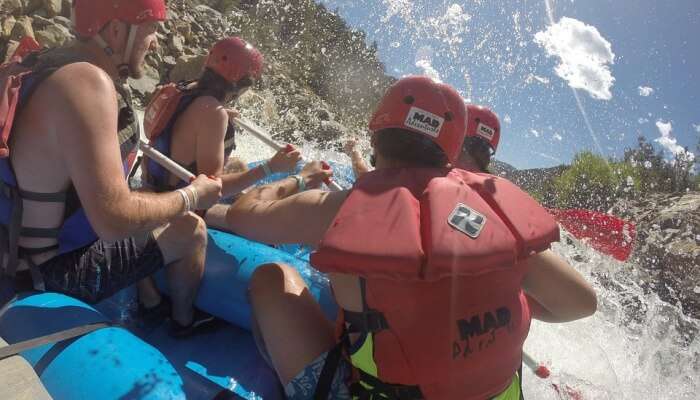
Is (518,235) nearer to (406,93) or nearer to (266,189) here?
(406,93)

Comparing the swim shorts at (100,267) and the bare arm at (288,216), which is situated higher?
the bare arm at (288,216)

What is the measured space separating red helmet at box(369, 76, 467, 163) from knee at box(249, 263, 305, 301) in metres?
0.79

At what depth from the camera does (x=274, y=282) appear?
2.12 m

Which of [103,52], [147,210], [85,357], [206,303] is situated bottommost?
[206,303]

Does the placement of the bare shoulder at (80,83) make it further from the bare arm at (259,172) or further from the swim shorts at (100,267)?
the bare arm at (259,172)

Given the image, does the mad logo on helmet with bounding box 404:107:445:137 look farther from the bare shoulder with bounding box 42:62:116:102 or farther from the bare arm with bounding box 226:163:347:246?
the bare shoulder with bounding box 42:62:116:102

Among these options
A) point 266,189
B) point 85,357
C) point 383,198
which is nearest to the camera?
point 383,198

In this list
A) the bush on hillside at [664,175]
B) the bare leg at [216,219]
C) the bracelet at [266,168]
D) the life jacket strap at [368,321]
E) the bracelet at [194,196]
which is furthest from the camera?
the bush on hillside at [664,175]

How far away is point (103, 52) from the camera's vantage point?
6.84 ft

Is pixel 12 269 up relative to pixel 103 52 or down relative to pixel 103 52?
down

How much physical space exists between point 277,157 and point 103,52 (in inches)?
54.1

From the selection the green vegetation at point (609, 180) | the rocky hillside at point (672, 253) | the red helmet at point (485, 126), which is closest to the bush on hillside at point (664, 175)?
the green vegetation at point (609, 180)

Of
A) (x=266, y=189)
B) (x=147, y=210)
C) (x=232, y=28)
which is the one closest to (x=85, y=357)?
(x=147, y=210)

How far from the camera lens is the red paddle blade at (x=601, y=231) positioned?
6.95 metres
